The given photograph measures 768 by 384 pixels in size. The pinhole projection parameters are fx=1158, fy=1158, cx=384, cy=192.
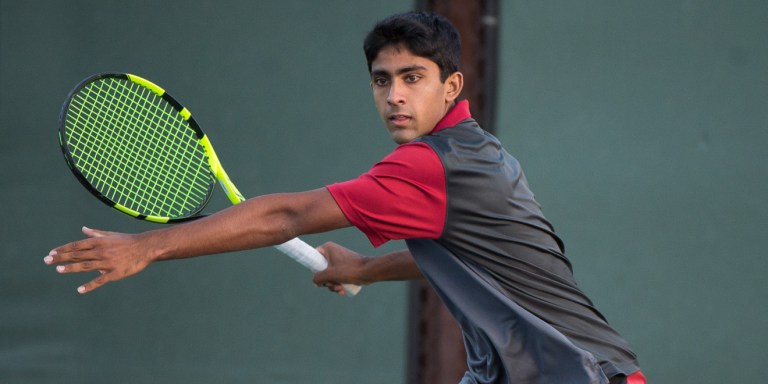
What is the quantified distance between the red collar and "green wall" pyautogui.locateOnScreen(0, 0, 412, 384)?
1712 mm

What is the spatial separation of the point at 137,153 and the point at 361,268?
0.80 m

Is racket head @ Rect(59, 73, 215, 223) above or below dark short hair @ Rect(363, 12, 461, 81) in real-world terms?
below

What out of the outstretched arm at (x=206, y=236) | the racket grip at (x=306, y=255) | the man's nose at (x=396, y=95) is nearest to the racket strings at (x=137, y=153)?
the racket grip at (x=306, y=255)

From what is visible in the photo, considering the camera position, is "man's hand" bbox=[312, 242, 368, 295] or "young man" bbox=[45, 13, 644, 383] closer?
"young man" bbox=[45, 13, 644, 383]

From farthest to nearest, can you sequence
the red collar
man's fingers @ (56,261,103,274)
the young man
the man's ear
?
the man's ear < the red collar < the young man < man's fingers @ (56,261,103,274)

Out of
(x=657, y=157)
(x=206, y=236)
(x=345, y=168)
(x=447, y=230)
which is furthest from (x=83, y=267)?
(x=657, y=157)

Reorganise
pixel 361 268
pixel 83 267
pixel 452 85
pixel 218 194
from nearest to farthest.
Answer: pixel 83 267 < pixel 452 85 < pixel 361 268 < pixel 218 194

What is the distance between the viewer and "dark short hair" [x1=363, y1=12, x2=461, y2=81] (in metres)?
3.28

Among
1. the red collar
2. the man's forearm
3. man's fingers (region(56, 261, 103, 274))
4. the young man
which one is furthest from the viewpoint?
the man's forearm

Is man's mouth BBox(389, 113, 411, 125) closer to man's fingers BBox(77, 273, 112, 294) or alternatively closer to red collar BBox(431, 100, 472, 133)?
red collar BBox(431, 100, 472, 133)

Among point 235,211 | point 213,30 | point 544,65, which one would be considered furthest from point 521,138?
point 235,211

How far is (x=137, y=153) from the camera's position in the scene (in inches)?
143

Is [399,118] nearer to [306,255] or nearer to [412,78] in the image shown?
[412,78]

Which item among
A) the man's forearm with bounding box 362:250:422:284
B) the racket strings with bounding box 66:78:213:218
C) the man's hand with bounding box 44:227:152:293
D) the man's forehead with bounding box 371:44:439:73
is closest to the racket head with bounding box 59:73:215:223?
the racket strings with bounding box 66:78:213:218
